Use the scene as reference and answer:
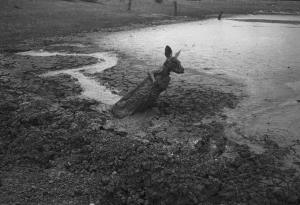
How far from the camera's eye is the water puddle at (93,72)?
805 cm

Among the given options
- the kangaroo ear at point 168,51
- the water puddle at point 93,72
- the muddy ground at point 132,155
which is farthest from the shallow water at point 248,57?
the kangaroo ear at point 168,51

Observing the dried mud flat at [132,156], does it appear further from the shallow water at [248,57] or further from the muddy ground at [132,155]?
the shallow water at [248,57]

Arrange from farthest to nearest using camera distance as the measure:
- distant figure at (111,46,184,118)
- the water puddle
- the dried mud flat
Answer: the water puddle → distant figure at (111,46,184,118) → the dried mud flat

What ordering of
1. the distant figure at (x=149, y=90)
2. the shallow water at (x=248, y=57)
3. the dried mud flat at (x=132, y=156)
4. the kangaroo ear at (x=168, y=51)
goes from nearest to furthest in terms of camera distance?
the dried mud flat at (x=132, y=156) < the kangaroo ear at (x=168, y=51) < the distant figure at (x=149, y=90) < the shallow water at (x=248, y=57)

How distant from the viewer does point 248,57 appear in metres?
12.0

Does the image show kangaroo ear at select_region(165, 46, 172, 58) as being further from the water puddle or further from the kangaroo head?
the water puddle

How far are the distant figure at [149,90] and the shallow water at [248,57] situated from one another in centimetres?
150

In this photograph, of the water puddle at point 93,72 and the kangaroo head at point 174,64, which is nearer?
the kangaroo head at point 174,64

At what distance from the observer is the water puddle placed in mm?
8055

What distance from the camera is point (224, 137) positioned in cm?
610

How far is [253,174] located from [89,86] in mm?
5034

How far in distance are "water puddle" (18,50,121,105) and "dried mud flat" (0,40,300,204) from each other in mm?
310

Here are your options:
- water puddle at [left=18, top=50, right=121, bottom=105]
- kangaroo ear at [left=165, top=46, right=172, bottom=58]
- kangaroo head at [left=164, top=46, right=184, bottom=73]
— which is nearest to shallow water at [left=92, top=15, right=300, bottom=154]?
water puddle at [left=18, top=50, right=121, bottom=105]

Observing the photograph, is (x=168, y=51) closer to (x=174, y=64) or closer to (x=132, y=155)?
(x=174, y=64)
